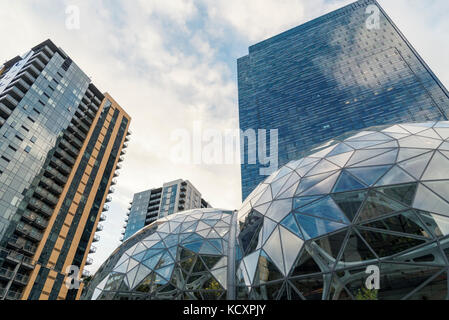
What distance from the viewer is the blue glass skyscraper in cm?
7038

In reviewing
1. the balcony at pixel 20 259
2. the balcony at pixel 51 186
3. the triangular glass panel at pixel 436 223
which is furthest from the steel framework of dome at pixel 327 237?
the balcony at pixel 51 186

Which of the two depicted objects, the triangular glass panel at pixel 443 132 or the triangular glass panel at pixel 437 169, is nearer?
the triangular glass panel at pixel 437 169

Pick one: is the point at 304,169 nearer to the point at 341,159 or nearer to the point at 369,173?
the point at 341,159

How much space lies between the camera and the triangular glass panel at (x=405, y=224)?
6699 millimetres

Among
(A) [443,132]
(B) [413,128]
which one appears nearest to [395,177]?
(A) [443,132]

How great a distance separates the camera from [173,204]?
3282 inches

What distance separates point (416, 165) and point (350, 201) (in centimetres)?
255

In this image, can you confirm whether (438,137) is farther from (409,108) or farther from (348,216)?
(409,108)

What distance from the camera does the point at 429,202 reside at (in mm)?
7043

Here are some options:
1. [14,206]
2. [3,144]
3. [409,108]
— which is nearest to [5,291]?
[14,206]

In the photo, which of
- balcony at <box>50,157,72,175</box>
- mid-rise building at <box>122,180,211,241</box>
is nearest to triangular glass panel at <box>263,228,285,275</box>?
balcony at <box>50,157,72,175</box>

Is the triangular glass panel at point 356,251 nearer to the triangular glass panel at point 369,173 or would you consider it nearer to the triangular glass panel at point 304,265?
the triangular glass panel at point 304,265

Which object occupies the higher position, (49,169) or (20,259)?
(49,169)

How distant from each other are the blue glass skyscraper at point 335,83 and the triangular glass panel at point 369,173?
64200 mm
